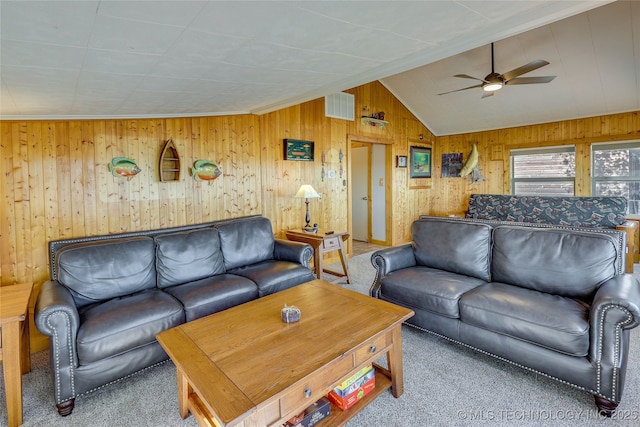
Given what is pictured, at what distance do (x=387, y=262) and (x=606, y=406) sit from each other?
1608mm

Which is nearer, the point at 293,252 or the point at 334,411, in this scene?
the point at 334,411

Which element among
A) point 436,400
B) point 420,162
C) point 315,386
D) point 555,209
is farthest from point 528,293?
point 420,162

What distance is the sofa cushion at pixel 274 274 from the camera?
9.45 feet

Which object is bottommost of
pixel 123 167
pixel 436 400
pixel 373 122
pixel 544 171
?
pixel 436 400

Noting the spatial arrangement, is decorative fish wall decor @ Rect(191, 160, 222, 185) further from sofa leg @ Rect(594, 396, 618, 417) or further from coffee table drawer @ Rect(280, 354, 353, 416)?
sofa leg @ Rect(594, 396, 618, 417)

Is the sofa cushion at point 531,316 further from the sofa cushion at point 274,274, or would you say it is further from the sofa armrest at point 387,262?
the sofa cushion at point 274,274

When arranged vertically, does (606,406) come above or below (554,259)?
below

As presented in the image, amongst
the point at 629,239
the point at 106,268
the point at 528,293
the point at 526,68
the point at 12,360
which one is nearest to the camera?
the point at 12,360

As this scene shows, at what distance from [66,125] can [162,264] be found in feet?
4.86

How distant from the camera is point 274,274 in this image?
118 inches

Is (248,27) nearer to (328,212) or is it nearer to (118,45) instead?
(118,45)

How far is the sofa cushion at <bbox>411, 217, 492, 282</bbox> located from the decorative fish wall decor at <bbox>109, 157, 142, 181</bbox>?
2.79m

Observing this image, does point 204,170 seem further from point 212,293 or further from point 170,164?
point 212,293

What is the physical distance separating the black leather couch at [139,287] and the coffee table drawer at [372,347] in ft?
4.22
